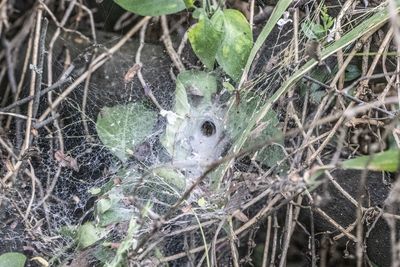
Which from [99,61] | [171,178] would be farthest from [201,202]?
[99,61]

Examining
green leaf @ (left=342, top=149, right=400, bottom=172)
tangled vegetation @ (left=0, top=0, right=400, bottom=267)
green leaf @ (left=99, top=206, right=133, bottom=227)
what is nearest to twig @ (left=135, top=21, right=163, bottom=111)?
tangled vegetation @ (left=0, top=0, right=400, bottom=267)

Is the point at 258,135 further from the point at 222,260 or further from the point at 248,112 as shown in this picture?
the point at 222,260

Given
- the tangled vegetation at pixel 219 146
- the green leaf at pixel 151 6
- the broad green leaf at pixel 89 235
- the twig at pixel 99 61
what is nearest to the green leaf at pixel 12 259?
the tangled vegetation at pixel 219 146

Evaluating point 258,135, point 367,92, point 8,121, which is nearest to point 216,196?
point 258,135

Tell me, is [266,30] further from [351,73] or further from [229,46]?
[351,73]

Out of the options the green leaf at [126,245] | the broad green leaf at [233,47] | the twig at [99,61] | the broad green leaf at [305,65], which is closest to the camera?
the green leaf at [126,245]

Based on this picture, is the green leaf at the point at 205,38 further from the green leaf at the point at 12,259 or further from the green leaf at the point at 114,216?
the green leaf at the point at 12,259
